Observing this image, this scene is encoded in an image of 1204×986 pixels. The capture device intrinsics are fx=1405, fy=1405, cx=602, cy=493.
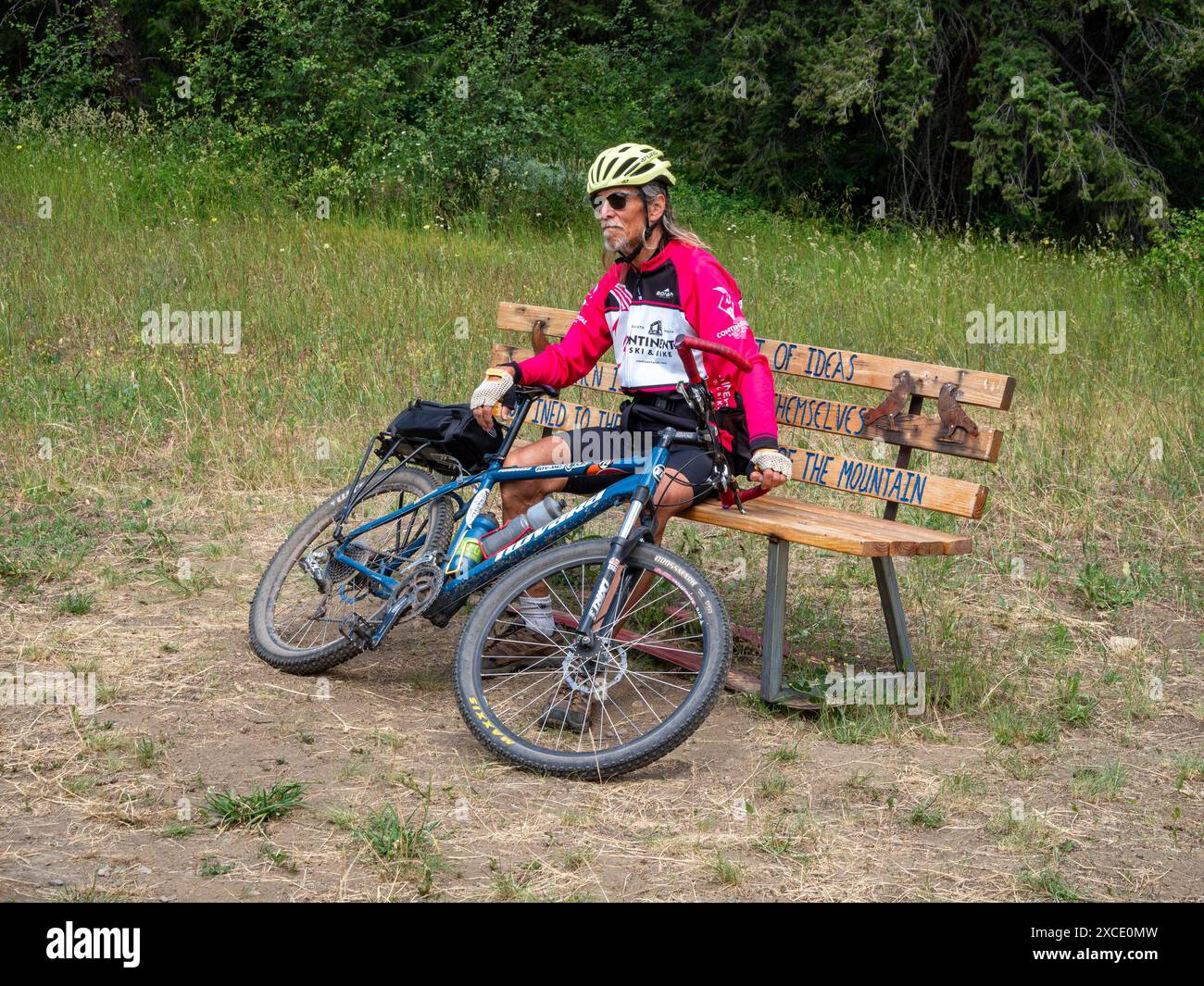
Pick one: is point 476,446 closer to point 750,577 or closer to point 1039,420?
point 750,577

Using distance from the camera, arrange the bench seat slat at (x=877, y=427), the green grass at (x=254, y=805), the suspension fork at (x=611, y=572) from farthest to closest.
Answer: the bench seat slat at (x=877, y=427) → the suspension fork at (x=611, y=572) → the green grass at (x=254, y=805)

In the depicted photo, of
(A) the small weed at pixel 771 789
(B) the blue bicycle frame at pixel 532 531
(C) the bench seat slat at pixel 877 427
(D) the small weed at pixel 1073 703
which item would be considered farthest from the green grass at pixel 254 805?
(D) the small weed at pixel 1073 703

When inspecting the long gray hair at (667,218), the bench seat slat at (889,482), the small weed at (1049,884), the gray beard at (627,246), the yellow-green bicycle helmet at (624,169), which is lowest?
the small weed at (1049,884)

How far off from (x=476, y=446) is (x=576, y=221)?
365 inches

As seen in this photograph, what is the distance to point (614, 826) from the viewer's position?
382cm

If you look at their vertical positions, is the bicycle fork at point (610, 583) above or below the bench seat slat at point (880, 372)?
below

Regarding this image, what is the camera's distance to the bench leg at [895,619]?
478 centimetres

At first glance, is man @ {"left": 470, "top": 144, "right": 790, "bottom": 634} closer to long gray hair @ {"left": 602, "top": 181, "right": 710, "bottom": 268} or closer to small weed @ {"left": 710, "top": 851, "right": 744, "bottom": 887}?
long gray hair @ {"left": 602, "top": 181, "right": 710, "bottom": 268}

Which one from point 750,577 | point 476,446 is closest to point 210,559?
point 476,446

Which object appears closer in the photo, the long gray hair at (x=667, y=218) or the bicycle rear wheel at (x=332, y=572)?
the long gray hair at (x=667, y=218)

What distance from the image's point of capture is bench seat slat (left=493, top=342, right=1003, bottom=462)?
472 centimetres

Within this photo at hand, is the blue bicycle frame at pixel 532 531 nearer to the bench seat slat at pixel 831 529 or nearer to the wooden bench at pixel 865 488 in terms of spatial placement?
the bench seat slat at pixel 831 529

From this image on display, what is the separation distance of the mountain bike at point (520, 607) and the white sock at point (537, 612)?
0.03 m

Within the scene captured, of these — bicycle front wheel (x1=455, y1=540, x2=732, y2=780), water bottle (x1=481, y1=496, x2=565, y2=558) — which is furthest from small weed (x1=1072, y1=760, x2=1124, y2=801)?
water bottle (x1=481, y1=496, x2=565, y2=558)
